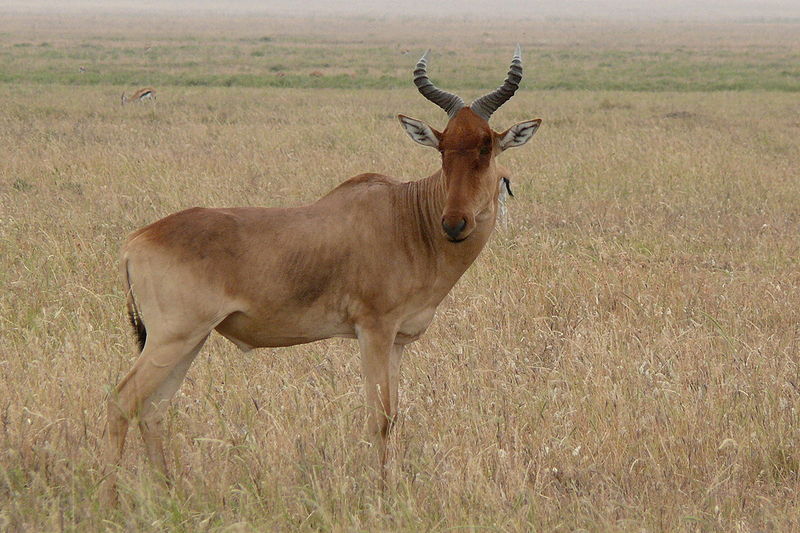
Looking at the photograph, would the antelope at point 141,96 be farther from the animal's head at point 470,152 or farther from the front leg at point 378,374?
the front leg at point 378,374

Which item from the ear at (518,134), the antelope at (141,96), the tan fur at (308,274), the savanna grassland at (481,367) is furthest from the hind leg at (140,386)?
the antelope at (141,96)

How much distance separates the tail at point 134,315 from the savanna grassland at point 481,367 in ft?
1.68

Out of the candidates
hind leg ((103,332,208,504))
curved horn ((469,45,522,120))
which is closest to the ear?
curved horn ((469,45,522,120))

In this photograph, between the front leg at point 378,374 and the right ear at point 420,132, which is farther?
the right ear at point 420,132

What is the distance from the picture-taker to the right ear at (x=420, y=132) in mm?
5066

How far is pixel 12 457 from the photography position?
455 centimetres

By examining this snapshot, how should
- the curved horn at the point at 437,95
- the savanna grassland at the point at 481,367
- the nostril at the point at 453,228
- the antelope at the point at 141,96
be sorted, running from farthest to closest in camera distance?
the antelope at the point at 141,96 → the curved horn at the point at 437,95 → the nostril at the point at 453,228 → the savanna grassland at the point at 481,367

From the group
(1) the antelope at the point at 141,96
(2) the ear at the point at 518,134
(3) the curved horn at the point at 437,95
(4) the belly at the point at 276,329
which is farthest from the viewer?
(1) the antelope at the point at 141,96

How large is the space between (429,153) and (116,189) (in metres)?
5.40

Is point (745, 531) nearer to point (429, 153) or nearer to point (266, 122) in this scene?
point (429, 153)

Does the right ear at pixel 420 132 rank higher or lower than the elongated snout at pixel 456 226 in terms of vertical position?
higher

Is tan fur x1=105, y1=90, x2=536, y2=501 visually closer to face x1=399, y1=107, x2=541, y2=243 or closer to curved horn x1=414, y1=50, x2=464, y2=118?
face x1=399, y1=107, x2=541, y2=243

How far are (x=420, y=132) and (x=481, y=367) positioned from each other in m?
1.63

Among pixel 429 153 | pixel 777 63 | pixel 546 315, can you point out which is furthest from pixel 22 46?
pixel 546 315
